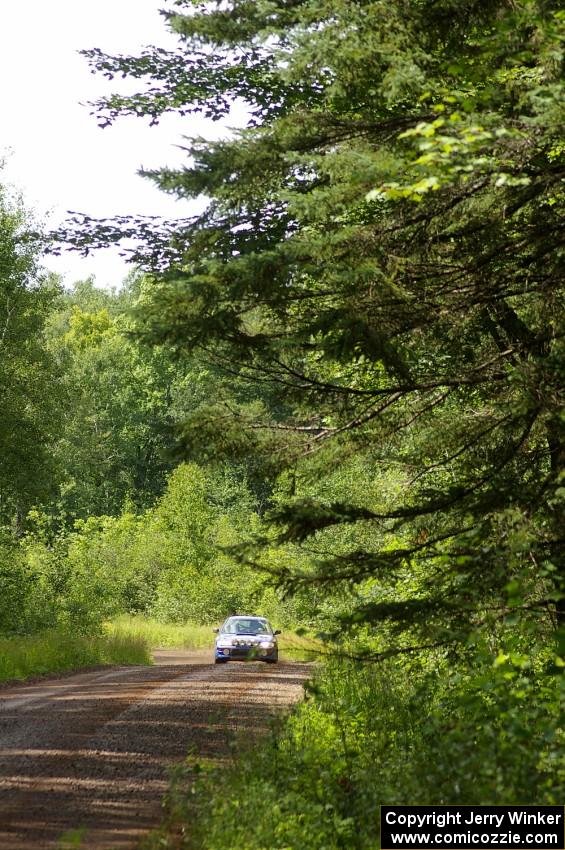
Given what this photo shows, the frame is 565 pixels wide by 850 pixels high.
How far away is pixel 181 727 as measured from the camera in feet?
44.3

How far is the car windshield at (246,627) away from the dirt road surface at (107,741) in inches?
234

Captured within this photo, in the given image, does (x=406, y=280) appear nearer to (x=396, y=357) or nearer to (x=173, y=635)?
(x=396, y=357)

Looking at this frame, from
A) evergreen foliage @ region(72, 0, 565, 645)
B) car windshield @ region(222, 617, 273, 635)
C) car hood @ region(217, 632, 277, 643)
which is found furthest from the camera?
car windshield @ region(222, 617, 273, 635)

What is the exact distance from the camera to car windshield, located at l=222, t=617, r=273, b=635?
28.4m

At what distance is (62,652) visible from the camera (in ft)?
83.0

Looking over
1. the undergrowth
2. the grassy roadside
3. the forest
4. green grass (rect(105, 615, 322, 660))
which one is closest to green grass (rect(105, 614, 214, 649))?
green grass (rect(105, 615, 322, 660))

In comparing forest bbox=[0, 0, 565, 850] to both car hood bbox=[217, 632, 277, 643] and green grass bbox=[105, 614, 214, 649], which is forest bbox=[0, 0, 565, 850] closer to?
car hood bbox=[217, 632, 277, 643]

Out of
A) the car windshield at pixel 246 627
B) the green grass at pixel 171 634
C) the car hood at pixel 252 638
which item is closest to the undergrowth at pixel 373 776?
the car hood at pixel 252 638

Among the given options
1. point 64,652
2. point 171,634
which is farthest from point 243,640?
point 171,634

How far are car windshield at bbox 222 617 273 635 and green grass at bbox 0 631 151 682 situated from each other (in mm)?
2744

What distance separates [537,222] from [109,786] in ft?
21.5

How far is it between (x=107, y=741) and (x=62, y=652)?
13.8 metres

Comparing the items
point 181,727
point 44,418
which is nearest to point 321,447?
point 181,727

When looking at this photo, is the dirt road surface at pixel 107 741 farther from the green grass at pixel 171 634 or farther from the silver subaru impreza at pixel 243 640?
the green grass at pixel 171 634
